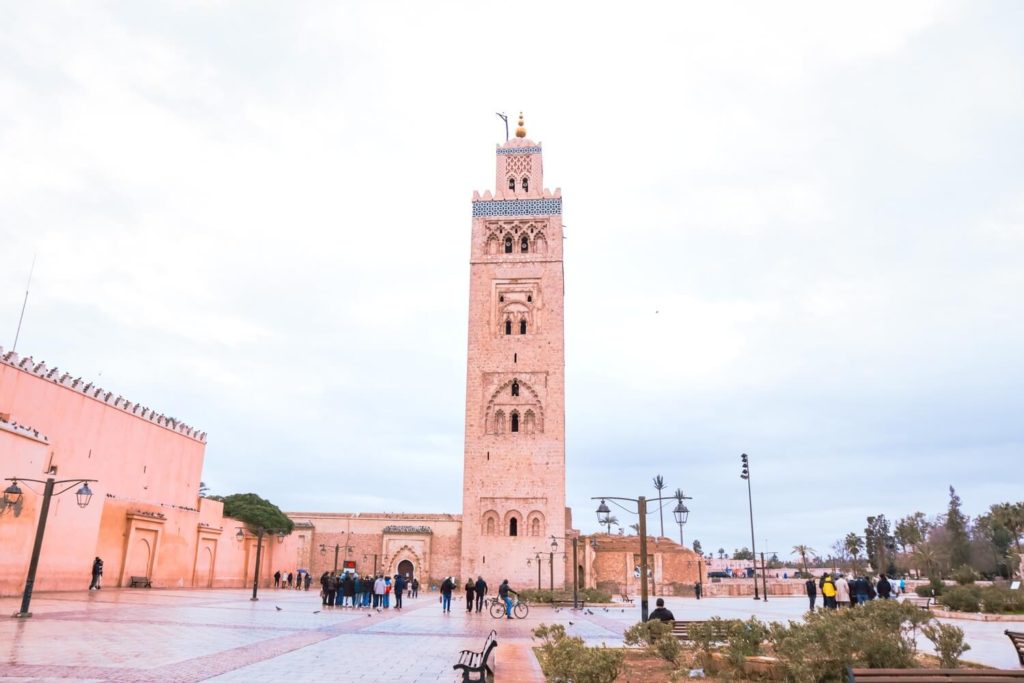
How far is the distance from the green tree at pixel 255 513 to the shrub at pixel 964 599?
28447 millimetres

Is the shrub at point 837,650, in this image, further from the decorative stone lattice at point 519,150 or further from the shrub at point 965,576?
the decorative stone lattice at point 519,150

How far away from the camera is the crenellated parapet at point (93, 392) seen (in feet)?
68.6

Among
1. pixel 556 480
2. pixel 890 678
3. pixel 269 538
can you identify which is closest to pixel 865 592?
pixel 890 678

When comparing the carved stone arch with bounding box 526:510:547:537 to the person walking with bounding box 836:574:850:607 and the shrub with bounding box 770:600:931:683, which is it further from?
the shrub with bounding box 770:600:931:683

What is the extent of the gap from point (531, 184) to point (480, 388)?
41.8 feet

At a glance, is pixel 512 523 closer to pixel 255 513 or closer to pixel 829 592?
pixel 255 513

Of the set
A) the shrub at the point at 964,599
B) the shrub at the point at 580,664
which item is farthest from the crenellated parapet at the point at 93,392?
the shrub at the point at 964,599

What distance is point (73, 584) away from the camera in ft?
65.7

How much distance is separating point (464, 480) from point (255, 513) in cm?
1055

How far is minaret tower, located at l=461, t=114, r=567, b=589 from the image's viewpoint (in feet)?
109

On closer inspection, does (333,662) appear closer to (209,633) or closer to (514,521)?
(209,633)

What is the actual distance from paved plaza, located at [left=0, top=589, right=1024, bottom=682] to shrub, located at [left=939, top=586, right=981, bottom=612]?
63.4 inches

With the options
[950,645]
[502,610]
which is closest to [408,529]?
[502,610]

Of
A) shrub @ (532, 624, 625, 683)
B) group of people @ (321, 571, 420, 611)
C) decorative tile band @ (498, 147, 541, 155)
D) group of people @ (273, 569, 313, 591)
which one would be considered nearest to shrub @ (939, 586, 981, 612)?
group of people @ (321, 571, 420, 611)
